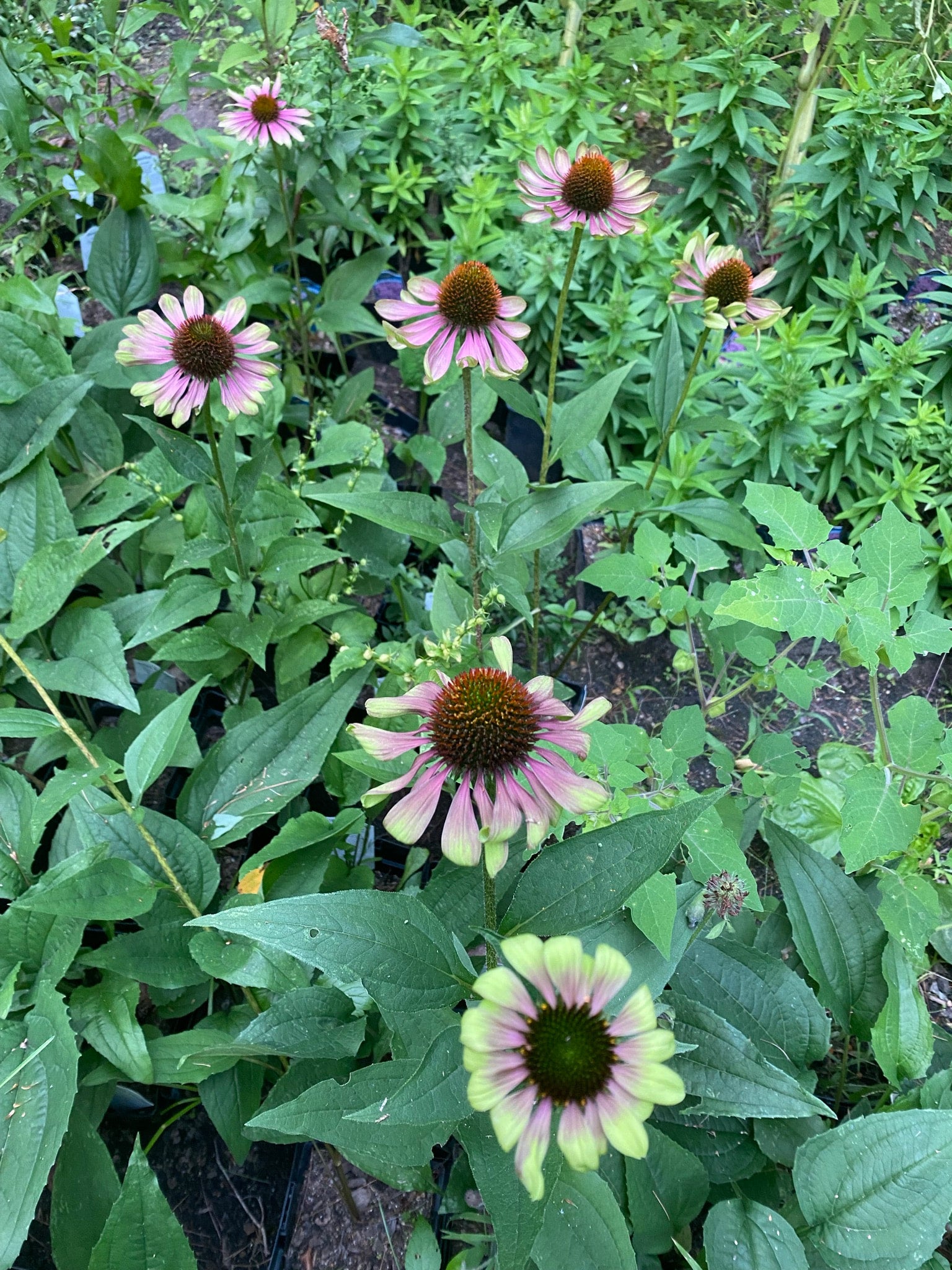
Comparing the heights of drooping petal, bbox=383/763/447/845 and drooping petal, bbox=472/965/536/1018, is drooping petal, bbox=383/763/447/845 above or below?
below

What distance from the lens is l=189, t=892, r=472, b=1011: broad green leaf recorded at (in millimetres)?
816

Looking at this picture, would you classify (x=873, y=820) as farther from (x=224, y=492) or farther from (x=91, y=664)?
(x=91, y=664)

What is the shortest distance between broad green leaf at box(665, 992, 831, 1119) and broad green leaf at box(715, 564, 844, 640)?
474mm

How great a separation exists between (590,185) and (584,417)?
377 mm

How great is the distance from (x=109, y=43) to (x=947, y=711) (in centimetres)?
289

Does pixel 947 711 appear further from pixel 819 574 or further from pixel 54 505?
pixel 54 505

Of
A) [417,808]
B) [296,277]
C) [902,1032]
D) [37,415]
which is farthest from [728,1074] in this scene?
[296,277]

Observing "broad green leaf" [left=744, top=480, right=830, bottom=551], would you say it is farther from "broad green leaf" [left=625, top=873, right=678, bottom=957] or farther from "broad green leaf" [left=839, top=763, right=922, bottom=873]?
"broad green leaf" [left=625, top=873, right=678, bottom=957]

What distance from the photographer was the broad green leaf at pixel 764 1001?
45.6 inches

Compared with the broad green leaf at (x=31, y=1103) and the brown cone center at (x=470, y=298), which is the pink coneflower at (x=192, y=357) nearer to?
the brown cone center at (x=470, y=298)

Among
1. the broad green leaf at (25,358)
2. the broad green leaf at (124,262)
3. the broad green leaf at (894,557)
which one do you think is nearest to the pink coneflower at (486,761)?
the broad green leaf at (894,557)

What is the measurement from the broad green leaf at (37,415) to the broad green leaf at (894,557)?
1.48m

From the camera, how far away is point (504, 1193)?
A: 0.77m

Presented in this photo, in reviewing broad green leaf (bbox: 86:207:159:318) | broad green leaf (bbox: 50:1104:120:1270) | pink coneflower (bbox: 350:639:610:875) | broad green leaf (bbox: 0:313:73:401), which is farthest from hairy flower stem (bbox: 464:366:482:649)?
broad green leaf (bbox: 86:207:159:318)
